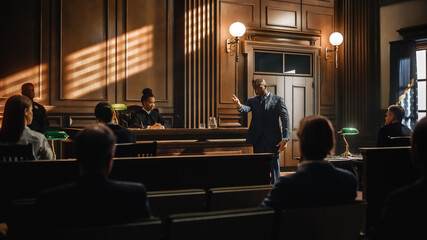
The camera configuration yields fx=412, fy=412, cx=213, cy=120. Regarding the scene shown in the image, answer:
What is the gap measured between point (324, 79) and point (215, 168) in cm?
580

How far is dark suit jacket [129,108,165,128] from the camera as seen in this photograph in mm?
5261

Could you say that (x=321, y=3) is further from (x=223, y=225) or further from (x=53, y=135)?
(x=223, y=225)

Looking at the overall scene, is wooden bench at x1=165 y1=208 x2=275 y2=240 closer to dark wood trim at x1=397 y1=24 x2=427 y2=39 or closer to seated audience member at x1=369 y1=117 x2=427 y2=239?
seated audience member at x1=369 y1=117 x2=427 y2=239

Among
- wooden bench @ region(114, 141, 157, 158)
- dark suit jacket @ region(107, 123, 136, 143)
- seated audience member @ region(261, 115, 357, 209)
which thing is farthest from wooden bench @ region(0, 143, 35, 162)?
seated audience member @ region(261, 115, 357, 209)

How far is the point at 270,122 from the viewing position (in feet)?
15.3

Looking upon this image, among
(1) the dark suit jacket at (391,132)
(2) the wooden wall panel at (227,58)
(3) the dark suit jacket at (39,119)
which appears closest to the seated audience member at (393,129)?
(1) the dark suit jacket at (391,132)

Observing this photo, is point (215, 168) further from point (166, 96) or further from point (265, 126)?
point (166, 96)

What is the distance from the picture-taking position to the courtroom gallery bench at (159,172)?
2.32m

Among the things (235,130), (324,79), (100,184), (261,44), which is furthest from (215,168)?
(324,79)

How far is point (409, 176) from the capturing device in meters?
3.14

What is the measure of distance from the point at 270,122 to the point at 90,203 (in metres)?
3.40

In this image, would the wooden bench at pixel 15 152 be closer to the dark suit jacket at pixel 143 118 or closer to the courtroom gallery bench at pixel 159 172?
the courtroom gallery bench at pixel 159 172

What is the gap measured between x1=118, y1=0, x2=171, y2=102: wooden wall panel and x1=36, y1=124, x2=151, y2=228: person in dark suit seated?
16.8 ft

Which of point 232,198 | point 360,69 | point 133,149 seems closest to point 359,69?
point 360,69
